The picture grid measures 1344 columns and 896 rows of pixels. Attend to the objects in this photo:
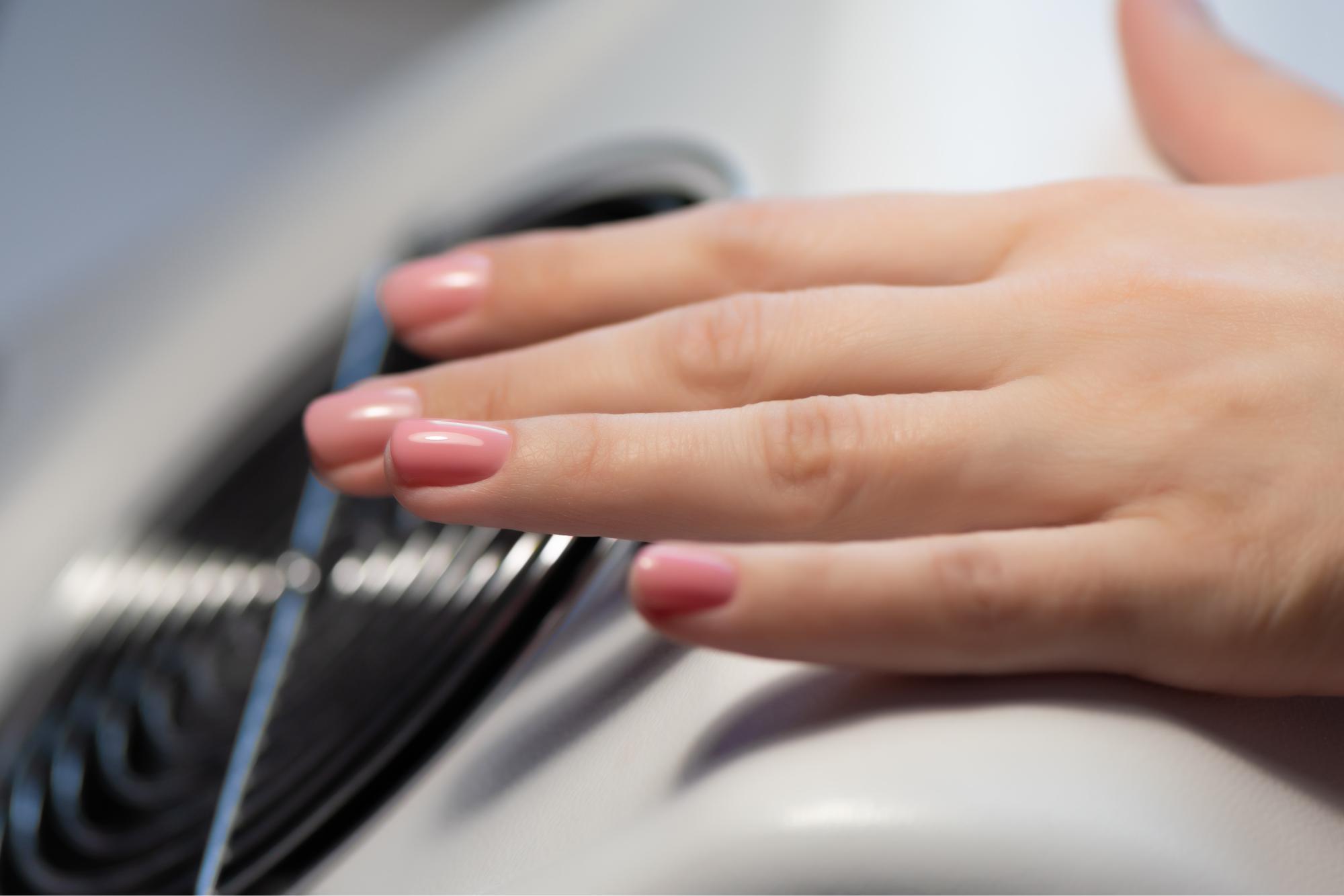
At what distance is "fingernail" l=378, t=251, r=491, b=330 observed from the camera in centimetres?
54

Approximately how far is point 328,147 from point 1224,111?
0.56 meters

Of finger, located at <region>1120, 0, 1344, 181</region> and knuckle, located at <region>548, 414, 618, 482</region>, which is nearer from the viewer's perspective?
knuckle, located at <region>548, 414, 618, 482</region>

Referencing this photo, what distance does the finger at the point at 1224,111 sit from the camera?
0.51 metres

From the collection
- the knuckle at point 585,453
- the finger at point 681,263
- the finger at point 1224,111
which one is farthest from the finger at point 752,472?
the finger at point 1224,111

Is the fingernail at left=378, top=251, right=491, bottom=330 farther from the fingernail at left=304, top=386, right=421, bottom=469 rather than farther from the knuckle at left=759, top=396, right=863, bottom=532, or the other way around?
the knuckle at left=759, top=396, right=863, bottom=532

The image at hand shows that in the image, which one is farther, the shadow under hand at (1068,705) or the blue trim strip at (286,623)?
the blue trim strip at (286,623)

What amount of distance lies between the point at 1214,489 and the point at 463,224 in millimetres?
476

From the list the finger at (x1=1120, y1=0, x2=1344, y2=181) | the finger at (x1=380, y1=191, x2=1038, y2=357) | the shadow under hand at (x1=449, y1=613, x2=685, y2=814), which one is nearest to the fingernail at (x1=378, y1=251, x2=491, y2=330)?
the finger at (x1=380, y1=191, x2=1038, y2=357)

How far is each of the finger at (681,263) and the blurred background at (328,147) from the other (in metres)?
0.06

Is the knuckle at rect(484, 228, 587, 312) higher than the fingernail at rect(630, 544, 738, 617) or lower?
higher

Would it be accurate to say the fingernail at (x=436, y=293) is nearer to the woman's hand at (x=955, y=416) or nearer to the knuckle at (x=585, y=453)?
the woman's hand at (x=955, y=416)

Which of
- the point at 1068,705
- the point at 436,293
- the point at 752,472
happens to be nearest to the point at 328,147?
the point at 436,293

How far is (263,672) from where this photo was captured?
50 cm

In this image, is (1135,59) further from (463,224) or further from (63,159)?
(63,159)
